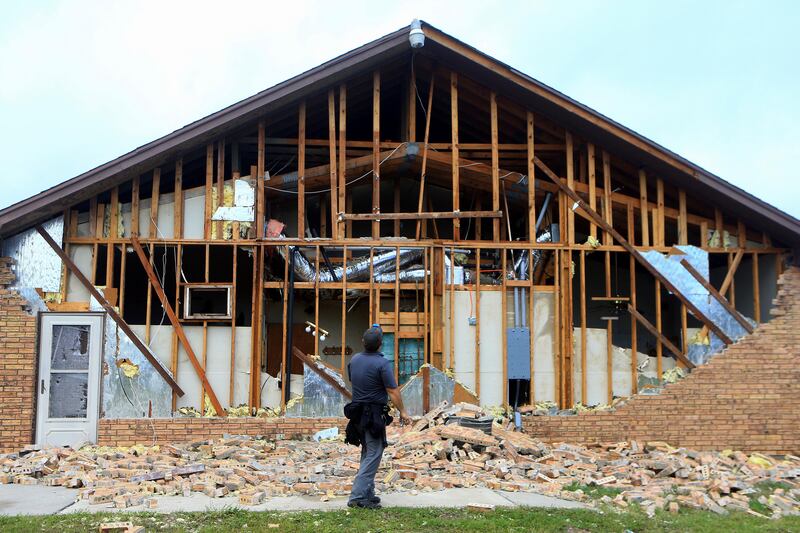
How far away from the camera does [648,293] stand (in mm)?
15766

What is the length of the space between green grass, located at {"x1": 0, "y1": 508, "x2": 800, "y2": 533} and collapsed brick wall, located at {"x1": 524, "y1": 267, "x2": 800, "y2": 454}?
4.91 m

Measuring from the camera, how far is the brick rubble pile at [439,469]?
8344 millimetres

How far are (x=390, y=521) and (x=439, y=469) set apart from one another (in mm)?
2773

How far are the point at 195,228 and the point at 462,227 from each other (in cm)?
560

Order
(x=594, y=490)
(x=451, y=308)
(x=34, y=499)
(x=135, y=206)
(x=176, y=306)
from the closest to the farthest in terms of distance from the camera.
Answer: (x=34, y=499) → (x=594, y=490) → (x=176, y=306) → (x=135, y=206) → (x=451, y=308)

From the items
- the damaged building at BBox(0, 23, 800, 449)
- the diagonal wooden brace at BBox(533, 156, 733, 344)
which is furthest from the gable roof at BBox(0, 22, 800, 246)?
the diagonal wooden brace at BBox(533, 156, 733, 344)

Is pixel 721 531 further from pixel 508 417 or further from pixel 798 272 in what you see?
pixel 798 272

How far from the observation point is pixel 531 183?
43.6 feet

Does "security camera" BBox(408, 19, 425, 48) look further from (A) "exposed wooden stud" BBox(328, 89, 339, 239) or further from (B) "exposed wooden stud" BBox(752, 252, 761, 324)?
(B) "exposed wooden stud" BBox(752, 252, 761, 324)

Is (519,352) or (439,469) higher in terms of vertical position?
(519,352)

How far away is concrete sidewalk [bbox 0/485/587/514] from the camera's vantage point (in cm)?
739

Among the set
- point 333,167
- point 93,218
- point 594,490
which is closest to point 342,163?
point 333,167

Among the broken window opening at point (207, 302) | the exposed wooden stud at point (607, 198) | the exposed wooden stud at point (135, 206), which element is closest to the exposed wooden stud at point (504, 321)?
the exposed wooden stud at point (607, 198)

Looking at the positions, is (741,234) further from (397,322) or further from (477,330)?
(397,322)
